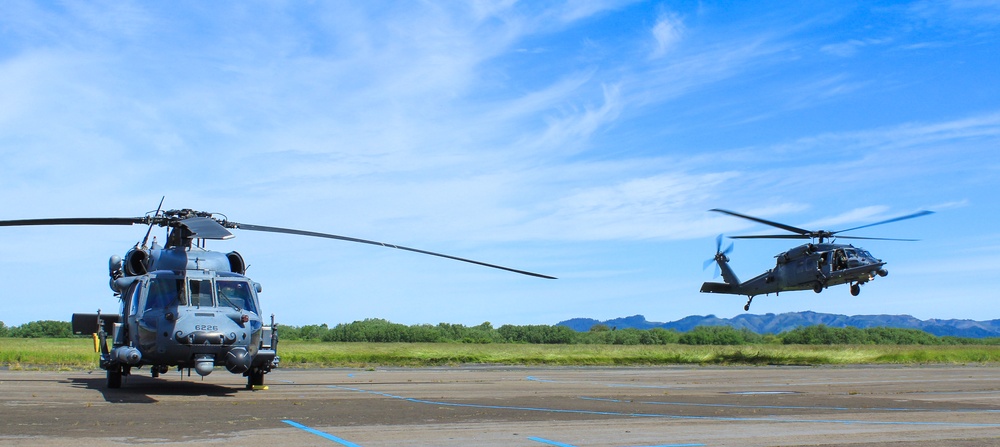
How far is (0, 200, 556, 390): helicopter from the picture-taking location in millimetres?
16609

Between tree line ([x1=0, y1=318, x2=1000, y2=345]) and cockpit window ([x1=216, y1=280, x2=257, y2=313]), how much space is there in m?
56.0

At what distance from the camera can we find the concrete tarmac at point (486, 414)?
10.5m

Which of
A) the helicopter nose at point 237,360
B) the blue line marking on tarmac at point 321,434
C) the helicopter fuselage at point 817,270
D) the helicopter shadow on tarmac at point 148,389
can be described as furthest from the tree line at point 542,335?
the blue line marking on tarmac at point 321,434

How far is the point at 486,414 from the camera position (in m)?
13.7

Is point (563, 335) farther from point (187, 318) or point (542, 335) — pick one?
point (187, 318)

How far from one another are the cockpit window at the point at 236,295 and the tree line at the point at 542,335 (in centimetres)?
5596

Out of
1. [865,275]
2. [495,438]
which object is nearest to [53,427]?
[495,438]


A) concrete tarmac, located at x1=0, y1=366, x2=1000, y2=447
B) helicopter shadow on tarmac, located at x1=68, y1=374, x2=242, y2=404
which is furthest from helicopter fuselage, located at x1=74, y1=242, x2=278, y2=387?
concrete tarmac, located at x1=0, y1=366, x2=1000, y2=447

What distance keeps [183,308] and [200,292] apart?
2.16ft

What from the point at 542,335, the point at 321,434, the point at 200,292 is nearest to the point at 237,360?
the point at 200,292

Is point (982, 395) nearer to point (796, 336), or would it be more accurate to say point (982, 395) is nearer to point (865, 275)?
point (865, 275)

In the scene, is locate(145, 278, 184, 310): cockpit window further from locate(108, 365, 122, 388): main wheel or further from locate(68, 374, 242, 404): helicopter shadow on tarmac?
locate(108, 365, 122, 388): main wheel

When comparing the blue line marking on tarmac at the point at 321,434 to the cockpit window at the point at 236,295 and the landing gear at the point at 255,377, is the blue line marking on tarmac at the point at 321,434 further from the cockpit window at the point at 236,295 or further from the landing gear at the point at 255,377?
the landing gear at the point at 255,377

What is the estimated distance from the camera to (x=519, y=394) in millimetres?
18875
